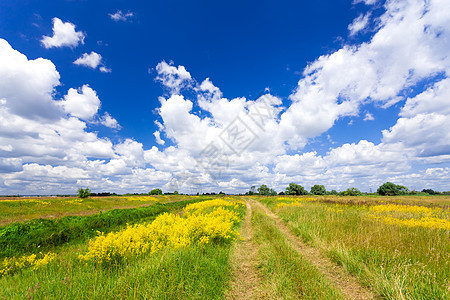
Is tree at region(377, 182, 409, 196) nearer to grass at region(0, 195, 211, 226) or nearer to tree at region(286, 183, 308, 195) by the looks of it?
tree at region(286, 183, 308, 195)

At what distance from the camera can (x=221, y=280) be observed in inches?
173

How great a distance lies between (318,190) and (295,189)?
15367 mm

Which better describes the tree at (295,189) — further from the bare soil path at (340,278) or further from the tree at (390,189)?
the bare soil path at (340,278)

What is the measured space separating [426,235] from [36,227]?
19.8 m

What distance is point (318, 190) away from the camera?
4326 inches

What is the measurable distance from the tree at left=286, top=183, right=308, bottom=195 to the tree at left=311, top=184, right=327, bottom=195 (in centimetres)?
618

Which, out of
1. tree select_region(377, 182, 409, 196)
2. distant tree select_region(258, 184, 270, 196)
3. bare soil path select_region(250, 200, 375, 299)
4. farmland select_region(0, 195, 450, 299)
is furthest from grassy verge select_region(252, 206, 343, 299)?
distant tree select_region(258, 184, 270, 196)

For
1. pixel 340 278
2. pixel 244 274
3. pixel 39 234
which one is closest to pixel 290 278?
pixel 244 274

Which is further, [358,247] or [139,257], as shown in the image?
[358,247]

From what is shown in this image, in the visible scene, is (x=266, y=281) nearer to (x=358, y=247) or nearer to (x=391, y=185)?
(x=358, y=247)

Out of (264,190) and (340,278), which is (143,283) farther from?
(264,190)

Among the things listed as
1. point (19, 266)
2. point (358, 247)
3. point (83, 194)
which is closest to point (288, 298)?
point (358, 247)

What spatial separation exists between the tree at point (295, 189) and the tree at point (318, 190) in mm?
6183

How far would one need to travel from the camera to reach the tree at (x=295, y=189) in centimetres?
10669
